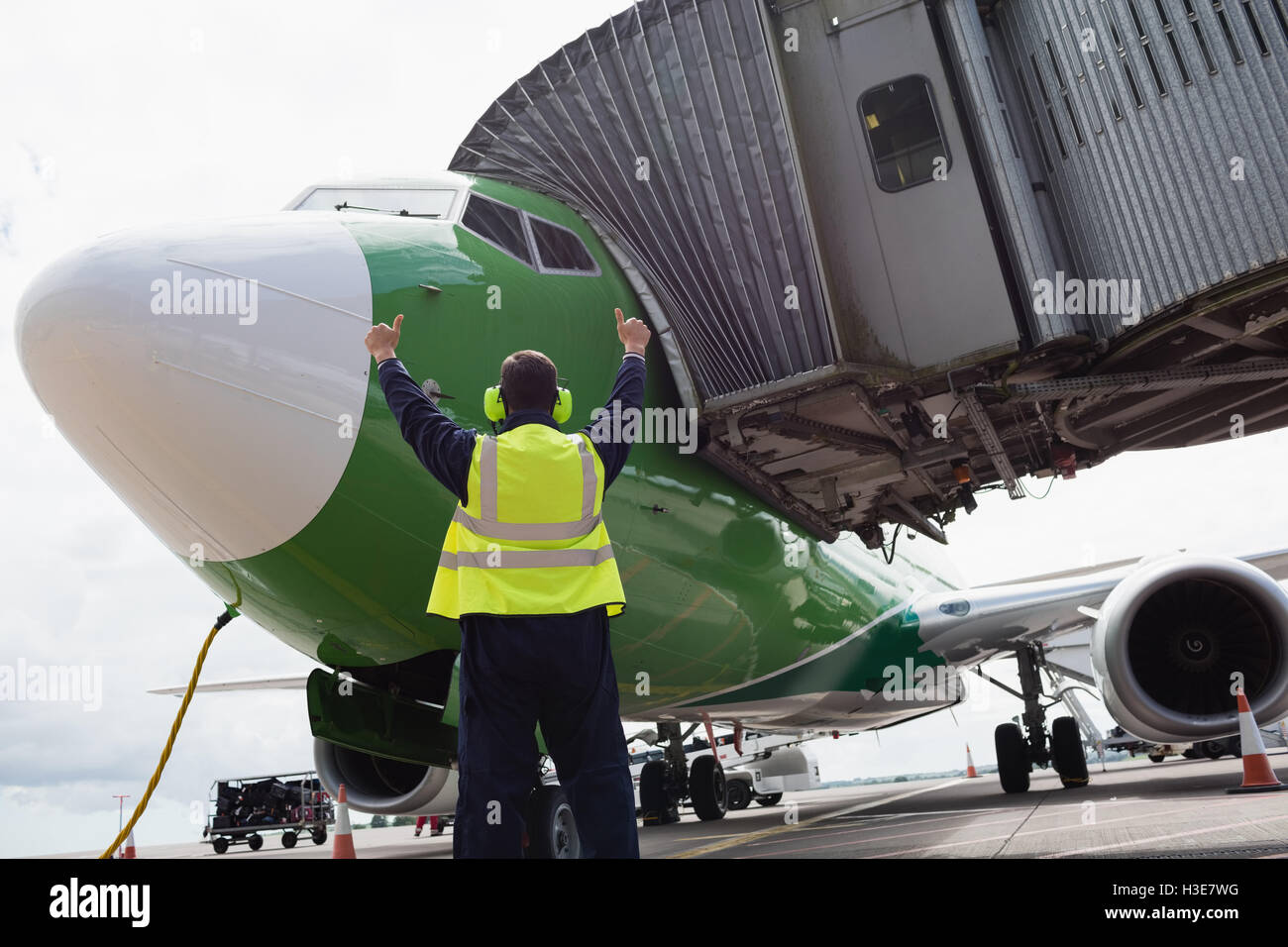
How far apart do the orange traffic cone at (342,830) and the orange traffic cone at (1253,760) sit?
583cm

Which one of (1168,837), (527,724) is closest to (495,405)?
(527,724)

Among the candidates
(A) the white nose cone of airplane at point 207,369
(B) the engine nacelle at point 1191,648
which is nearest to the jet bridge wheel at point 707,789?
(B) the engine nacelle at point 1191,648

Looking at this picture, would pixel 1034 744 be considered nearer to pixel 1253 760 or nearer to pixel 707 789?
pixel 1253 760

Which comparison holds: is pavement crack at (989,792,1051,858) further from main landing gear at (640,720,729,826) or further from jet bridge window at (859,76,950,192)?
main landing gear at (640,720,729,826)

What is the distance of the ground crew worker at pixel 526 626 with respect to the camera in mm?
2484

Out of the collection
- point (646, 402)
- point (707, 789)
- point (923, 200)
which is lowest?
point (707, 789)

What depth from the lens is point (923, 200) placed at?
543 centimetres

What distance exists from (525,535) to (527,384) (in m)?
0.44

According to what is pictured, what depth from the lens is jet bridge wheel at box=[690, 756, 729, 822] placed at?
12914 millimetres

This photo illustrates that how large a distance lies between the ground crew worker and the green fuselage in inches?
59.6

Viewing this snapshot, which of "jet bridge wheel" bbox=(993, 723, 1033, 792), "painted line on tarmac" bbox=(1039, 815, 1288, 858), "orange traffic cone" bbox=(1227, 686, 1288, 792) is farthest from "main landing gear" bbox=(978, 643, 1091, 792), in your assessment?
"painted line on tarmac" bbox=(1039, 815, 1288, 858)

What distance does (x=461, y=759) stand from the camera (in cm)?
251

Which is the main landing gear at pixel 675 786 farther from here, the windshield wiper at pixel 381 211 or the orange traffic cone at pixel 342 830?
the windshield wiper at pixel 381 211
